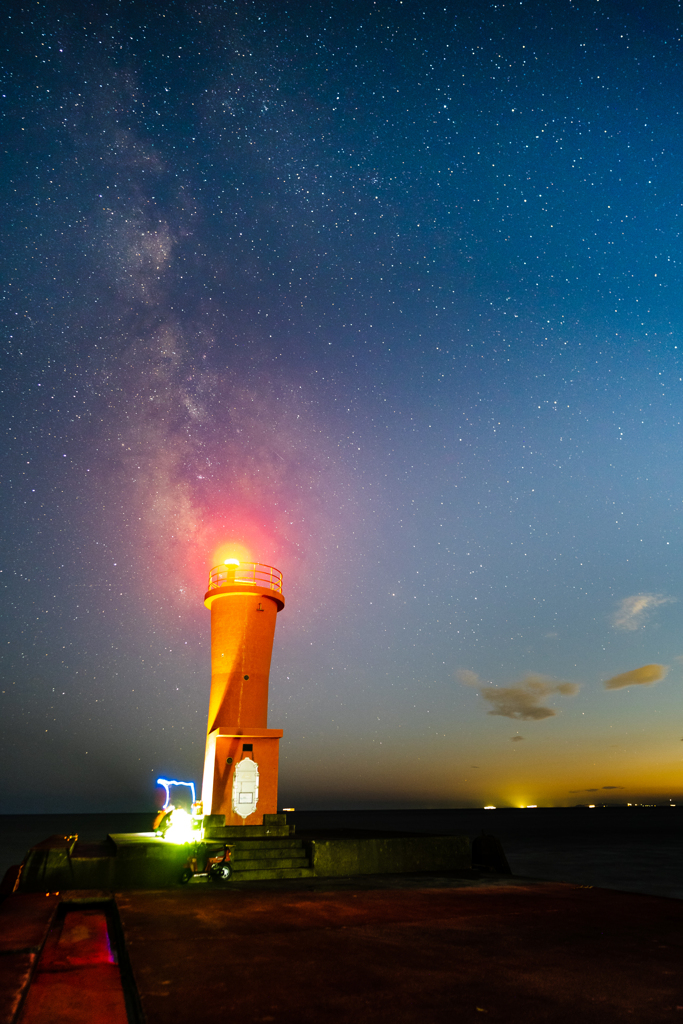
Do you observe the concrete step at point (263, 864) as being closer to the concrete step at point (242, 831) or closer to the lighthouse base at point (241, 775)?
the concrete step at point (242, 831)

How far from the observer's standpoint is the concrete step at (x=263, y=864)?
13922 mm

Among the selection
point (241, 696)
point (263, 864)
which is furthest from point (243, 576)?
point (263, 864)

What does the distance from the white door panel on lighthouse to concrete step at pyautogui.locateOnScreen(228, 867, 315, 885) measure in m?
3.44

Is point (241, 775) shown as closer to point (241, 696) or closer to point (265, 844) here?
point (241, 696)

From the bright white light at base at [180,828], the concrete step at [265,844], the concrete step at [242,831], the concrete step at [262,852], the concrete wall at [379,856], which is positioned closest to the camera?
the concrete wall at [379,856]

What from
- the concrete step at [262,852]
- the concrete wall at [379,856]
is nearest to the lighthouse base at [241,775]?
the concrete step at [262,852]

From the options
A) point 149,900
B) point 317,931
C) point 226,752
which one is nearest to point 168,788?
point 226,752

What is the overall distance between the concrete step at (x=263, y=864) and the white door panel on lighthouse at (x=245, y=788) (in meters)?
3.14

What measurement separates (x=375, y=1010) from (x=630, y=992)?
2.05 metres

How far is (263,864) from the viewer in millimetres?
14086

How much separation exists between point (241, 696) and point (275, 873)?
18.5ft

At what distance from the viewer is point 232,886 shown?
11.6 m

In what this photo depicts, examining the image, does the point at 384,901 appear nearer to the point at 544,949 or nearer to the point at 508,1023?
the point at 544,949

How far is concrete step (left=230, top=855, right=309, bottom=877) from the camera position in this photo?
45.7 ft
